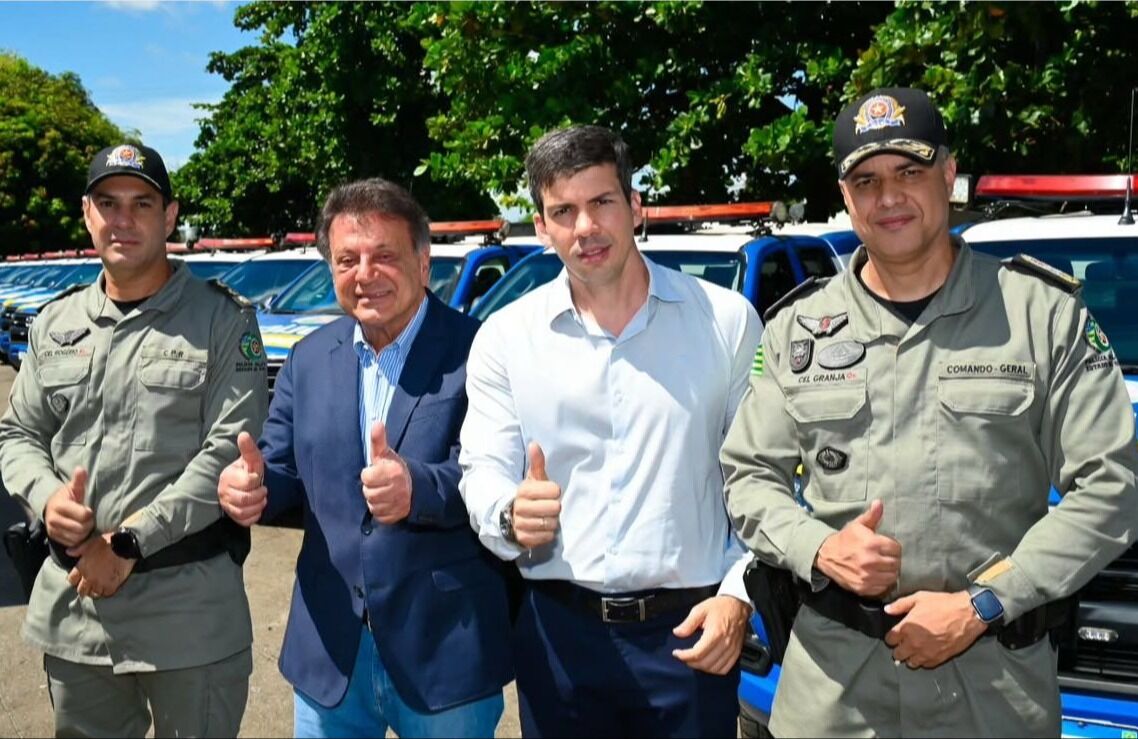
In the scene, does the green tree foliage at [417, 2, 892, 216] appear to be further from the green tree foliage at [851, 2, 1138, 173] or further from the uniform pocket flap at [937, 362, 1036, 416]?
the uniform pocket flap at [937, 362, 1036, 416]

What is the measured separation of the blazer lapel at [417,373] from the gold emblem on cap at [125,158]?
90cm

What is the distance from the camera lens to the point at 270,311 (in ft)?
29.5

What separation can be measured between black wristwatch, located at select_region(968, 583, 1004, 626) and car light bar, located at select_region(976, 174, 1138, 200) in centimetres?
303

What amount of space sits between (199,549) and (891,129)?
76.3 inches

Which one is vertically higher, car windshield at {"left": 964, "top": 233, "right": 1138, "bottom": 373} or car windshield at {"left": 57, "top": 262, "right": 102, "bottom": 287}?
car windshield at {"left": 57, "top": 262, "right": 102, "bottom": 287}

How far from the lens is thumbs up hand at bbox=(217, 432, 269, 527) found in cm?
236

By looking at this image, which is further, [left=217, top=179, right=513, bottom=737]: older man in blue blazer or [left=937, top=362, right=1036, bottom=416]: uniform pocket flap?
[left=217, top=179, right=513, bottom=737]: older man in blue blazer

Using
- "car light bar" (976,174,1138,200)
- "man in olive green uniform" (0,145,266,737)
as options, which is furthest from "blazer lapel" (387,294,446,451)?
"car light bar" (976,174,1138,200)

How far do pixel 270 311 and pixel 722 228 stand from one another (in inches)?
150

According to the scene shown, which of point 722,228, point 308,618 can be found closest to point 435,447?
point 308,618

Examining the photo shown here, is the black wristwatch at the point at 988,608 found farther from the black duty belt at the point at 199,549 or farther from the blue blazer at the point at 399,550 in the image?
the black duty belt at the point at 199,549

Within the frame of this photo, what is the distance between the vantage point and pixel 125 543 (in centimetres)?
255

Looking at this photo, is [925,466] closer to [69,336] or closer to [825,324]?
[825,324]

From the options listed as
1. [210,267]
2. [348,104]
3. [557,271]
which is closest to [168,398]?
[557,271]
